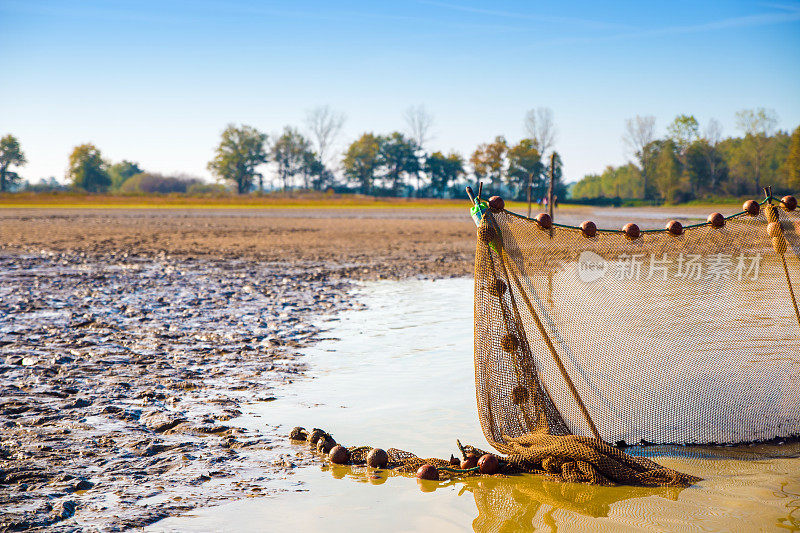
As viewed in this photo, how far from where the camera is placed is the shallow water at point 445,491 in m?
3.84

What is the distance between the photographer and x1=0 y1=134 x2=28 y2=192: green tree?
99.3m

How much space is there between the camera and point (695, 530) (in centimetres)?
370

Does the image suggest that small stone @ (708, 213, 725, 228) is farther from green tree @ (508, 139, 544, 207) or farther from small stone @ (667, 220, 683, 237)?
green tree @ (508, 139, 544, 207)

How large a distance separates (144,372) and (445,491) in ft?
12.8

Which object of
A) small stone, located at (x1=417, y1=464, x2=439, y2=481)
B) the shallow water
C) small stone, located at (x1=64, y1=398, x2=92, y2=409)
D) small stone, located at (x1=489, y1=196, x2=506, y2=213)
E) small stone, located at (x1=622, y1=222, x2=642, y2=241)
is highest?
small stone, located at (x1=489, y1=196, x2=506, y2=213)

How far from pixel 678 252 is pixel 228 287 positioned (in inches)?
403

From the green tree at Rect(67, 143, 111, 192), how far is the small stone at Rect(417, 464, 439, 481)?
108 meters

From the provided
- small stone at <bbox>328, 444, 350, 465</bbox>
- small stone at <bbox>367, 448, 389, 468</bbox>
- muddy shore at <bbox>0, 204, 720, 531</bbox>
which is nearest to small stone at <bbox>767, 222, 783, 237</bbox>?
small stone at <bbox>367, 448, 389, 468</bbox>

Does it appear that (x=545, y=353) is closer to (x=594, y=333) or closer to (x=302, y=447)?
(x=594, y=333)

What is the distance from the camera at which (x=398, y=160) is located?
96.7 metres

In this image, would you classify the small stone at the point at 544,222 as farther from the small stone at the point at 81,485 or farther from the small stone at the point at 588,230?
the small stone at the point at 81,485

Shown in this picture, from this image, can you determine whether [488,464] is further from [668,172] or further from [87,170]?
[87,170]

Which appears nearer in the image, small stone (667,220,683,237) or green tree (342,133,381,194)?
small stone (667,220,683,237)

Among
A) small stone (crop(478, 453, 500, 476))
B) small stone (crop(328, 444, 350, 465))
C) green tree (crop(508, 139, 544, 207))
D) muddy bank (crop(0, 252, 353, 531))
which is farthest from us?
green tree (crop(508, 139, 544, 207))
